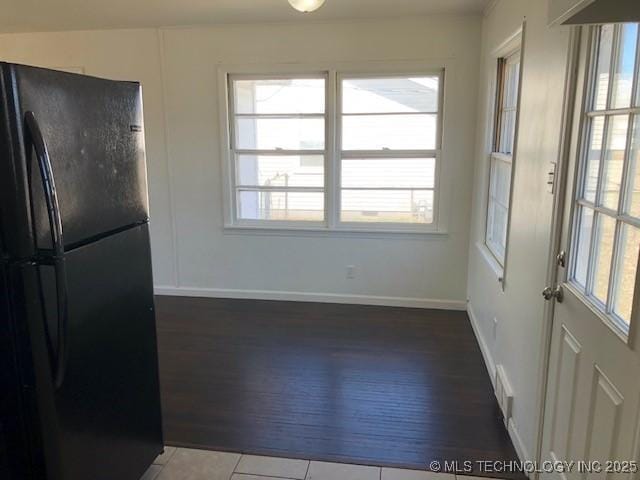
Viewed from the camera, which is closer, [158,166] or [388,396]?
[388,396]

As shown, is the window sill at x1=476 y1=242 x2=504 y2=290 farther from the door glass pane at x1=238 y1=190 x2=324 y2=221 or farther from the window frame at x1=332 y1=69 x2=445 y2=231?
the door glass pane at x1=238 y1=190 x2=324 y2=221

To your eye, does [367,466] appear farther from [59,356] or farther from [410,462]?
[59,356]

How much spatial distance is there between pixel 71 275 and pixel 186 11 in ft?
9.25


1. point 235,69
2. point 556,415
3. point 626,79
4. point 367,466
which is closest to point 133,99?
point 626,79

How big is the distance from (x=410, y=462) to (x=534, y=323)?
87 centimetres

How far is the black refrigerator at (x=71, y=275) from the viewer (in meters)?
1.37

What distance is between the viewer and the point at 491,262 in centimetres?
321

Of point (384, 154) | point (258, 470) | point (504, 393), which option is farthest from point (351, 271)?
point (258, 470)

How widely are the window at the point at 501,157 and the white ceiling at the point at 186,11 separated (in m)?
0.65

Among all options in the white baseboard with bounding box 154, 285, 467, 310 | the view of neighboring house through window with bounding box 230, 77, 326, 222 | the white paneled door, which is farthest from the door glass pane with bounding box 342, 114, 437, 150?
the white paneled door

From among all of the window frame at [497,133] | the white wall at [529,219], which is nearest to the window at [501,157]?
the window frame at [497,133]

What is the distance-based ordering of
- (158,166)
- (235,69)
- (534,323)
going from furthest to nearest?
(158,166), (235,69), (534,323)

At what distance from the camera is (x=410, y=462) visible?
2.26 metres

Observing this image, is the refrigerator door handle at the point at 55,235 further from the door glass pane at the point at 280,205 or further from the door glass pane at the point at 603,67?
the door glass pane at the point at 280,205
